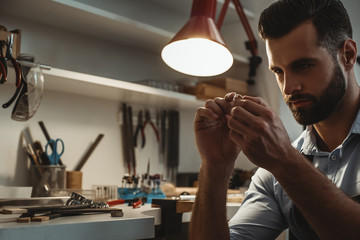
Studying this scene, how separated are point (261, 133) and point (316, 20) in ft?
1.48

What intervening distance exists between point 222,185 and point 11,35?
927 millimetres

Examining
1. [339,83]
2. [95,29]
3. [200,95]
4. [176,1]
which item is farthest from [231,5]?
[339,83]

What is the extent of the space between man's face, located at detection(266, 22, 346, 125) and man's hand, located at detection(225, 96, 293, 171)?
0.22m

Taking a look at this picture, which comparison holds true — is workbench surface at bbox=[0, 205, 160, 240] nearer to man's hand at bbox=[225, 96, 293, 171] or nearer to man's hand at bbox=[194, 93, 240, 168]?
man's hand at bbox=[194, 93, 240, 168]

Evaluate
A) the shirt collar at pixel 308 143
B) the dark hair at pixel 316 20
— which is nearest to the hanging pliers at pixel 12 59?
the dark hair at pixel 316 20

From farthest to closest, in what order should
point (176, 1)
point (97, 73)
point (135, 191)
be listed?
point (176, 1)
point (97, 73)
point (135, 191)

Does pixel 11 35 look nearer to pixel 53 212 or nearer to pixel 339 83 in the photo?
pixel 53 212

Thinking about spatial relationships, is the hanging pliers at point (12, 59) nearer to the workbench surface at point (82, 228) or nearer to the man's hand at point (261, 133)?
the workbench surface at point (82, 228)

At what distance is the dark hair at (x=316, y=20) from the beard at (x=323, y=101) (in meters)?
0.08

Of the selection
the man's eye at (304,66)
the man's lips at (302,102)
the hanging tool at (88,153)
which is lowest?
the hanging tool at (88,153)

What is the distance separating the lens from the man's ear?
1147 millimetres

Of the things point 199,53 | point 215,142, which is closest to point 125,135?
point 199,53

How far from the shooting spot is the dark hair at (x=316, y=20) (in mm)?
1123

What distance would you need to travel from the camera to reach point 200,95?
7.59 feet
